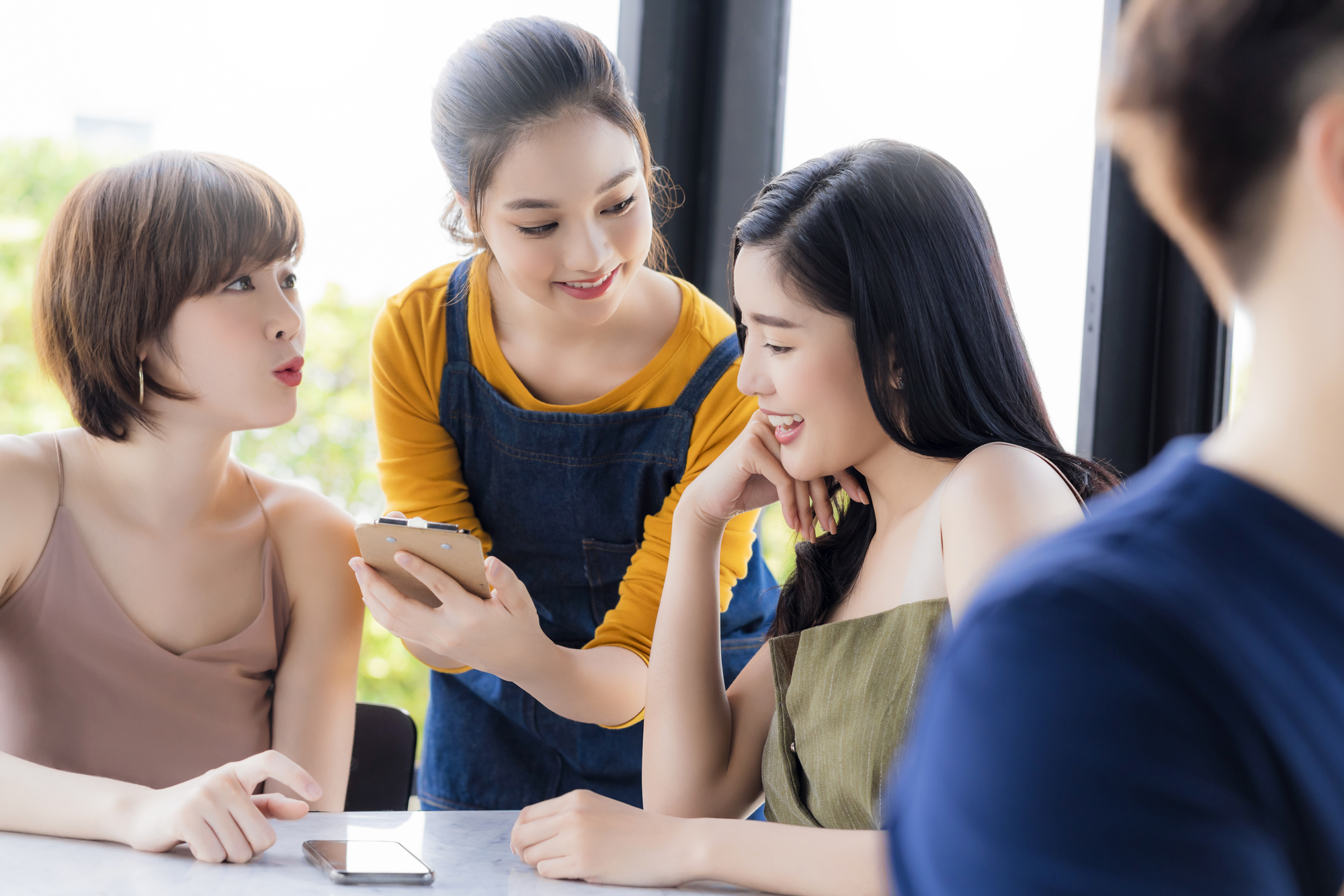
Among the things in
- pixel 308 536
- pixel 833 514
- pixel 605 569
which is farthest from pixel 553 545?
pixel 833 514

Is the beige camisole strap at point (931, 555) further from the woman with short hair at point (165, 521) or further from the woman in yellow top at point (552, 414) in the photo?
the woman with short hair at point (165, 521)

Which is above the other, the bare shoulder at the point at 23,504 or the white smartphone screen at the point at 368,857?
the bare shoulder at the point at 23,504

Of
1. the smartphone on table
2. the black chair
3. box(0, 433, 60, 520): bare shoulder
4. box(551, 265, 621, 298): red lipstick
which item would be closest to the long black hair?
box(551, 265, 621, 298): red lipstick

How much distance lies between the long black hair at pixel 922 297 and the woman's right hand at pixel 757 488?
20cm

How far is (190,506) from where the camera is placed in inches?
60.4

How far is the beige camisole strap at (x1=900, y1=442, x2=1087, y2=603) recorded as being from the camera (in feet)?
3.72

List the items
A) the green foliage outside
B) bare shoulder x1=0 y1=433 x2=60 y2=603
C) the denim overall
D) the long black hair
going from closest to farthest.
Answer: the long black hair → bare shoulder x1=0 y1=433 x2=60 y2=603 → the denim overall → the green foliage outside

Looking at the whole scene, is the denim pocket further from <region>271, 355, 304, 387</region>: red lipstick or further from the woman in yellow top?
<region>271, 355, 304, 387</region>: red lipstick

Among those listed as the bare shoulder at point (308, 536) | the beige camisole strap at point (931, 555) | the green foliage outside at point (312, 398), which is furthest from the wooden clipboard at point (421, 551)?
the green foliage outside at point (312, 398)

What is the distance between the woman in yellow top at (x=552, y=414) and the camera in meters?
1.44

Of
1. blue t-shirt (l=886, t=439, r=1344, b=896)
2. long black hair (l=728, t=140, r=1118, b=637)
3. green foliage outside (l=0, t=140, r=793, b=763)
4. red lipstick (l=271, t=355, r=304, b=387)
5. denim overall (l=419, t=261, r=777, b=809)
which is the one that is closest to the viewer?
blue t-shirt (l=886, t=439, r=1344, b=896)

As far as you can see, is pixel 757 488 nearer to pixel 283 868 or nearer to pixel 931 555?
pixel 931 555

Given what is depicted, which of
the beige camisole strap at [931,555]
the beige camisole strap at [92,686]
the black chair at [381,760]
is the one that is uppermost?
the beige camisole strap at [931,555]

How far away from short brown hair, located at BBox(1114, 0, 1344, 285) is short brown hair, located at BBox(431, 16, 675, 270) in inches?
42.3
